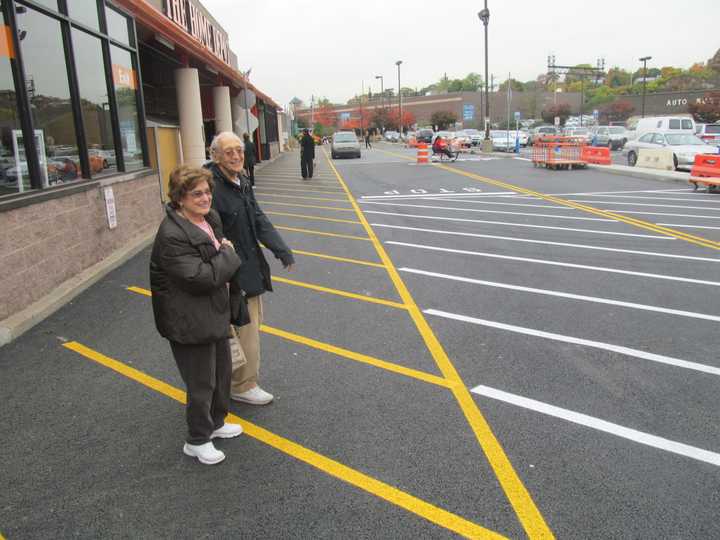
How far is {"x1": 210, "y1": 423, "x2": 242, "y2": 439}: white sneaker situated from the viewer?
3.76m

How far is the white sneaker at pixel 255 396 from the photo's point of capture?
166 inches

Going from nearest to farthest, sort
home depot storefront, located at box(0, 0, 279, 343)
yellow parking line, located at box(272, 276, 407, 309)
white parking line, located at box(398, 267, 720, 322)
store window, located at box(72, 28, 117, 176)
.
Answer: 1. white parking line, located at box(398, 267, 720, 322)
2. home depot storefront, located at box(0, 0, 279, 343)
3. yellow parking line, located at box(272, 276, 407, 309)
4. store window, located at box(72, 28, 117, 176)

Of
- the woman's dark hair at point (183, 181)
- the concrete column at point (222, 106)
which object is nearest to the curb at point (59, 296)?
the woman's dark hair at point (183, 181)

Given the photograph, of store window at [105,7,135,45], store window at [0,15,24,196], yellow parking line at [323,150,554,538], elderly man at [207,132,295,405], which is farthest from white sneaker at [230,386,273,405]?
store window at [105,7,135,45]

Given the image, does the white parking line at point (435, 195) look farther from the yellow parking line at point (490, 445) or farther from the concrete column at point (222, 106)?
the yellow parking line at point (490, 445)

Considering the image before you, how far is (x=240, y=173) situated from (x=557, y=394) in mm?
2728

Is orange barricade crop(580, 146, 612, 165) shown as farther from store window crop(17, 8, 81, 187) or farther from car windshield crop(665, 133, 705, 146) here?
store window crop(17, 8, 81, 187)

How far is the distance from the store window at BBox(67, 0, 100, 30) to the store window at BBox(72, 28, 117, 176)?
0.58 feet

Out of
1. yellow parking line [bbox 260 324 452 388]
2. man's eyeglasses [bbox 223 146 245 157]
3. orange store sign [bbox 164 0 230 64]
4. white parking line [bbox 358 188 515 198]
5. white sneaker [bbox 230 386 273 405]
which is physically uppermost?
orange store sign [bbox 164 0 230 64]

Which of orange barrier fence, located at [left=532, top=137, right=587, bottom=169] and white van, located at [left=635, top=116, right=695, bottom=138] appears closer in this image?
orange barrier fence, located at [left=532, top=137, right=587, bottom=169]

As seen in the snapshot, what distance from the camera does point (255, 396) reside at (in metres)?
4.23

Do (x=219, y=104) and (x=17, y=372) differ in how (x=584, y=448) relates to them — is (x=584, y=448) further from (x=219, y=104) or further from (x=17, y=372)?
(x=219, y=104)

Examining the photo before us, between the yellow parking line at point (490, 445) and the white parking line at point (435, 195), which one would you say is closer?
the yellow parking line at point (490, 445)

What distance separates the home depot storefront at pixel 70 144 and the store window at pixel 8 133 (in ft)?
0.04
